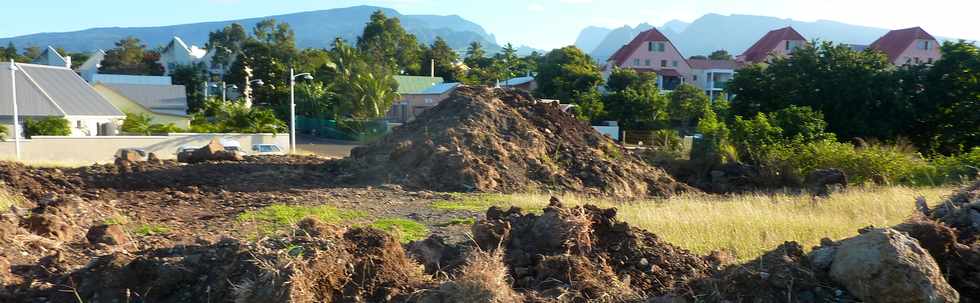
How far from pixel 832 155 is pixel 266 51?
180ft

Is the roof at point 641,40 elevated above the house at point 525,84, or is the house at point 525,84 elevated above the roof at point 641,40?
the roof at point 641,40

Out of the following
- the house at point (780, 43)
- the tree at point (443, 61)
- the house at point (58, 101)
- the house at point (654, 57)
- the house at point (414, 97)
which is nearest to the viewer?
the house at point (58, 101)

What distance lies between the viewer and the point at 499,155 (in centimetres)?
A: 1588

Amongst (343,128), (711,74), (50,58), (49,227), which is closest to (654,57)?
(711,74)

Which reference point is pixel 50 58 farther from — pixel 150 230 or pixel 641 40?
pixel 150 230

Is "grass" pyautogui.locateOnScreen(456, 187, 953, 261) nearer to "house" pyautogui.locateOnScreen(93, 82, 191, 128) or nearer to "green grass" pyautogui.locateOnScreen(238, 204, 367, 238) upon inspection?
"green grass" pyautogui.locateOnScreen(238, 204, 367, 238)

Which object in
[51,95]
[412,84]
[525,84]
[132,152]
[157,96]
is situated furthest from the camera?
[525,84]

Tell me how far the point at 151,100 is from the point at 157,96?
1.07 meters

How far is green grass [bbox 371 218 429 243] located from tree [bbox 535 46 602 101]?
1703 inches

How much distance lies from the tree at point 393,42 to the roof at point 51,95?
39292 mm

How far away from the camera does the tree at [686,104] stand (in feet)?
162

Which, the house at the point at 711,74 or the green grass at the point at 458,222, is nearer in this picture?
the green grass at the point at 458,222

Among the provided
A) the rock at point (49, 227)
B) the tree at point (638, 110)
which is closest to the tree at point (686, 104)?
the tree at point (638, 110)

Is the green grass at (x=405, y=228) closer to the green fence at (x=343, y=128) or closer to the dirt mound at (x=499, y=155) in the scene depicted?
the dirt mound at (x=499, y=155)
